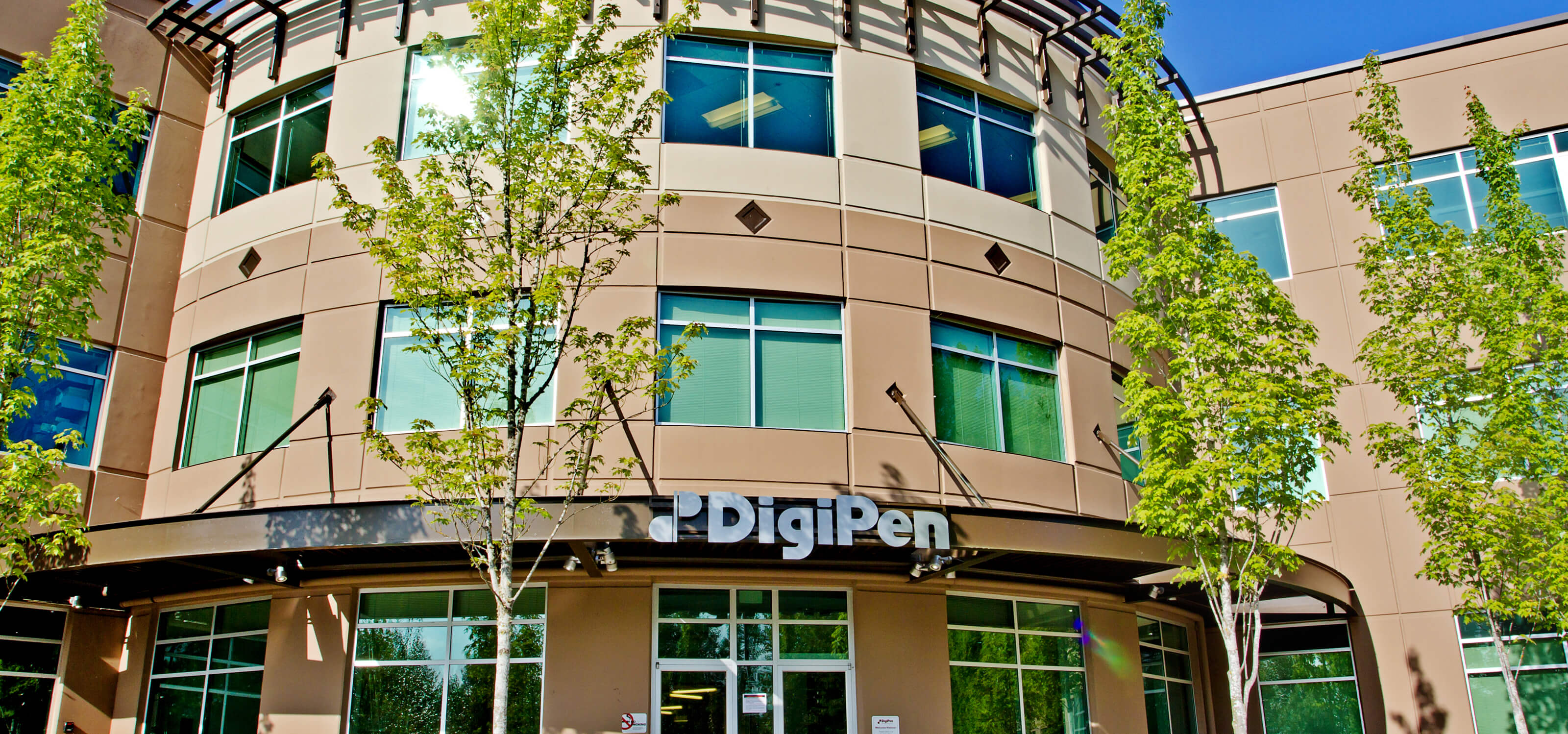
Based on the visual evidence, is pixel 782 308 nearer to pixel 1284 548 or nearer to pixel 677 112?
pixel 677 112

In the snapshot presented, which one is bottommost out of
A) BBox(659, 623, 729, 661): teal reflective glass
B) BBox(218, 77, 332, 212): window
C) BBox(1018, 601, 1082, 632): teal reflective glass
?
BBox(659, 623, 729, 661): teal reflective glass

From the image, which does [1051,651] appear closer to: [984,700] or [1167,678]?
[984,700]

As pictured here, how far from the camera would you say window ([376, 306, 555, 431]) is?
13.6 m

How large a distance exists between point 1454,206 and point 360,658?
1976cm

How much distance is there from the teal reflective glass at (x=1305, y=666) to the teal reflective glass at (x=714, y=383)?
34.7 feet

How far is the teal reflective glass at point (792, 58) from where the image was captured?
15.8m

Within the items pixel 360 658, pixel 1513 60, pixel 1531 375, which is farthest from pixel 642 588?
pixel 1513 60

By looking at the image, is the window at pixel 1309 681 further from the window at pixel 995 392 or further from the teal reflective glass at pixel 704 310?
the teal reflective glass at pixel 704 310

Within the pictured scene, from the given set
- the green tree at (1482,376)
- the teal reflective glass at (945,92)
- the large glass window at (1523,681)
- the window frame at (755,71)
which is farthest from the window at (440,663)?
the large glass window at (1523,681)

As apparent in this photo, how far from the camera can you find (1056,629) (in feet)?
49.4

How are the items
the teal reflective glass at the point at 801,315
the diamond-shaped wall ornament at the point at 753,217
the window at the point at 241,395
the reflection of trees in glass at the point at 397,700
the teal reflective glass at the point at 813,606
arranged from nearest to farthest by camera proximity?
the reflection of trees in glass at the point at 397,700 < the teal reflective glass at the point at 813,606 < the teal reflective glass at the point at 801,315 < the diamond-shaped wall ornament at the point at 753,217 < the window at the point at 241,395

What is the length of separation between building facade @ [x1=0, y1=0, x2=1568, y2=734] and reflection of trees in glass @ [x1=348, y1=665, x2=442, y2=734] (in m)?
0.04

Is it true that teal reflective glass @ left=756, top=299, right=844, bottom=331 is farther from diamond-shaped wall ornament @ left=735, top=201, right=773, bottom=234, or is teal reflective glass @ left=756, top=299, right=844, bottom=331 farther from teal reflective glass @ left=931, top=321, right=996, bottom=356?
teal reflective glass @ left=931, top=321, right=996, bottom=356

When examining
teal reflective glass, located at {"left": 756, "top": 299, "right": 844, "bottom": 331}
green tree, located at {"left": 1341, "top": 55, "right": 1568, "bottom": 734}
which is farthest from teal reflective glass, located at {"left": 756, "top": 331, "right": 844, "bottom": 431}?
green tree, located at {"left": 1341, "top": 55, "right": 1568, "bottom": 734}
